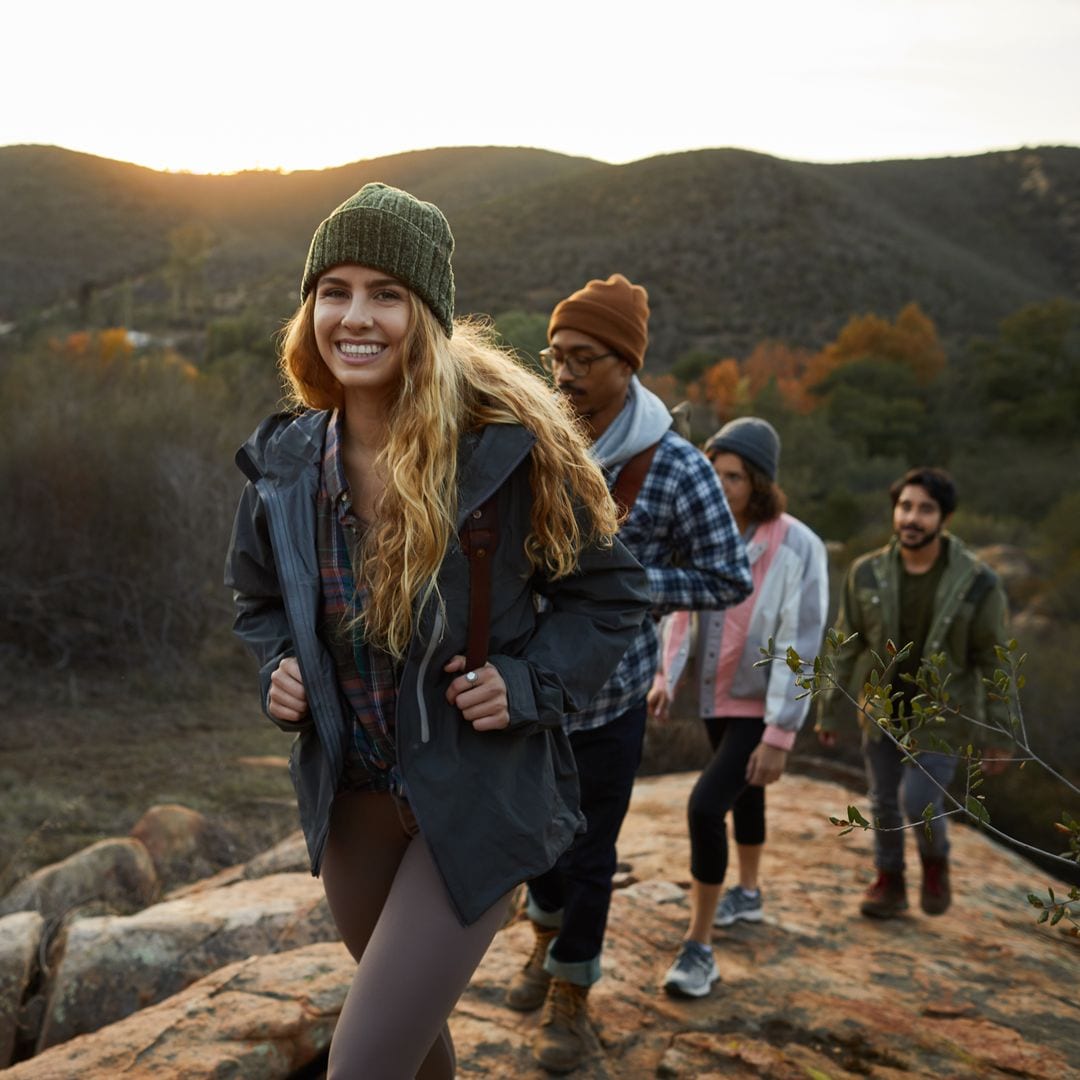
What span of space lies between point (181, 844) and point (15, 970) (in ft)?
8.62

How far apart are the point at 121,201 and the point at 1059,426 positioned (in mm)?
27893

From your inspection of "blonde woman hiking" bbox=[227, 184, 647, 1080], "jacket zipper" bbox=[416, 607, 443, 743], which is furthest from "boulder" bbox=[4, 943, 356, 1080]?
"jacket zipper" bbox=[416, 607, 443, 743]

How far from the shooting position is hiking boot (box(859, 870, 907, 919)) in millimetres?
4645

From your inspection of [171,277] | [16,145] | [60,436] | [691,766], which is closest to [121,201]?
[171,277]

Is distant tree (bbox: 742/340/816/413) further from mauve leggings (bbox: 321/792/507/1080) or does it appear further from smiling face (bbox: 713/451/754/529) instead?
mauve leggings (bbox: 321/792/507/1080)

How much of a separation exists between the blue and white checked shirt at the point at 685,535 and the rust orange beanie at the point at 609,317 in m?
0.30

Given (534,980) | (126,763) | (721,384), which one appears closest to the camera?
(534,980)

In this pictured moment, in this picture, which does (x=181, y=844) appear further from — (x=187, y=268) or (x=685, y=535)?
(x=187, y=268)

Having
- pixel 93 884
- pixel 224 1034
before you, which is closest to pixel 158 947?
pixel 224 1034

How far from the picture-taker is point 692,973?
11.9 feet

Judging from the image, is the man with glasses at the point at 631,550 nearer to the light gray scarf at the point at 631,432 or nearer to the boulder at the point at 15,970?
the light gray scarf at the point at 631,432

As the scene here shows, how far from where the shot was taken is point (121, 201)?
3300 centimetres

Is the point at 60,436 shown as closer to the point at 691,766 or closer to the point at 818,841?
the point at 691,766

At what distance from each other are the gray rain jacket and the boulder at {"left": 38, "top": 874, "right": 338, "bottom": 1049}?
237 centimetres
